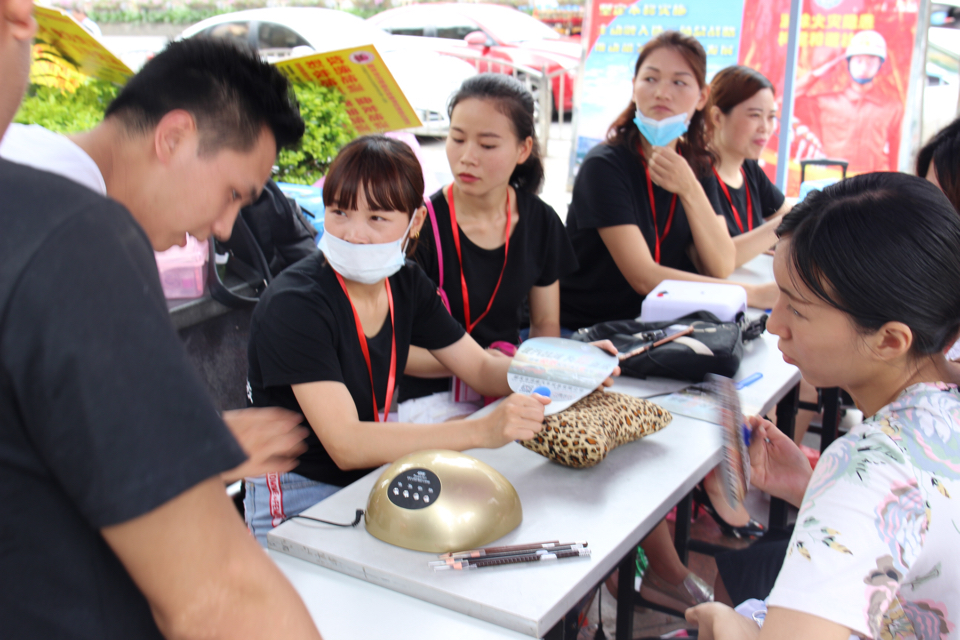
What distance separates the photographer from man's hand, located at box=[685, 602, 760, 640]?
1.01 meters

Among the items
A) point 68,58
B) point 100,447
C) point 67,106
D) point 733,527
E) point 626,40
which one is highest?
point 626,40

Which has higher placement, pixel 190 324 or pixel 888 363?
pixel 888 363

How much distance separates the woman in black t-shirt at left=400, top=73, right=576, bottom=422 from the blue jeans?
1.73 feet

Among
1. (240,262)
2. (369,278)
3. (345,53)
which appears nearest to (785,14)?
(345,53)

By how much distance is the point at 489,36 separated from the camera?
8328mm

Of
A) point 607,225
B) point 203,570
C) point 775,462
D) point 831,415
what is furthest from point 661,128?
point 203,570

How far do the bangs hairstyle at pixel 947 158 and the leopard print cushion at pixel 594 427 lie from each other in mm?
758

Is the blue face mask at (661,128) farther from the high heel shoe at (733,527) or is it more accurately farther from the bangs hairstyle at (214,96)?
the bangs hairstyle at (214,96)

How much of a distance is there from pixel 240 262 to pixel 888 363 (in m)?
2.27

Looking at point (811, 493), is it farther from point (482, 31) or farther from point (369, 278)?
point (482, 31)

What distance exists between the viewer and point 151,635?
21.2 inches

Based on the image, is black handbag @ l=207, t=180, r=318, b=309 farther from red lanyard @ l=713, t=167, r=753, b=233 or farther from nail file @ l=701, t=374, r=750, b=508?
nail file @ l=701, t=374, r=750, b=508

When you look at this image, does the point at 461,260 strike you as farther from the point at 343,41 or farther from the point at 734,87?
the point at 343,41

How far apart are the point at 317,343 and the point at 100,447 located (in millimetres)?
1042
